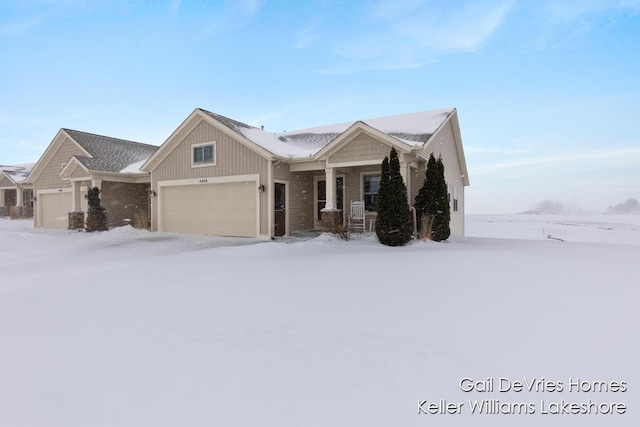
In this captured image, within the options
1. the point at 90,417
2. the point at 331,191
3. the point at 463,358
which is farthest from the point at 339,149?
the point at 90,417

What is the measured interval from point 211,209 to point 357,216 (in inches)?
262

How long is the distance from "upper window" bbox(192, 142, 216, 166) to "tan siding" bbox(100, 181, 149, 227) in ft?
16.5

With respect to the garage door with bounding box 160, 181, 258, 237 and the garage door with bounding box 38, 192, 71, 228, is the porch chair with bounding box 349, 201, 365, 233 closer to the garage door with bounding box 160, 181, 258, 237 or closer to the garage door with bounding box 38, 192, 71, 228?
the garage door with bounding box 160, 181, 258, 237

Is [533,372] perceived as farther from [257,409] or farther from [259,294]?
[259,294]

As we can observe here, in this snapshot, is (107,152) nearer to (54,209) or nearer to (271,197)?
(54,209)

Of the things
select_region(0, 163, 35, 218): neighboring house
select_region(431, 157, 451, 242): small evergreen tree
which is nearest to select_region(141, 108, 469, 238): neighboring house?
select_region(431, 157, 451, 242): small evergreen tree

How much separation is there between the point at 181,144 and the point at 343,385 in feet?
51.7

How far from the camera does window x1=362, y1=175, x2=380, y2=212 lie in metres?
14.1

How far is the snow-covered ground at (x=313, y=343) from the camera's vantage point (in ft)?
7.89

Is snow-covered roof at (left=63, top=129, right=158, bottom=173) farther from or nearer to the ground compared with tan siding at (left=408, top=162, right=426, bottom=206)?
farther from the ground

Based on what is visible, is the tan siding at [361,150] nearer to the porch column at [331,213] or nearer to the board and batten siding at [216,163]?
the porch column at [331,213]

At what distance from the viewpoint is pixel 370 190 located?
1429 cm

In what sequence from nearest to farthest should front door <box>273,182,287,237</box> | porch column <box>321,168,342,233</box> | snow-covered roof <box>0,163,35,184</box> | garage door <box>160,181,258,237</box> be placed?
porch column <box>321,168,342,233</box> → front door <box>273,182,287,237</box> → garage door <box>160,181,258,237</box> → snow-covered roof <box>0,163,35,184</box>

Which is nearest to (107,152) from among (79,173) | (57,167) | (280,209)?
(79,173)
